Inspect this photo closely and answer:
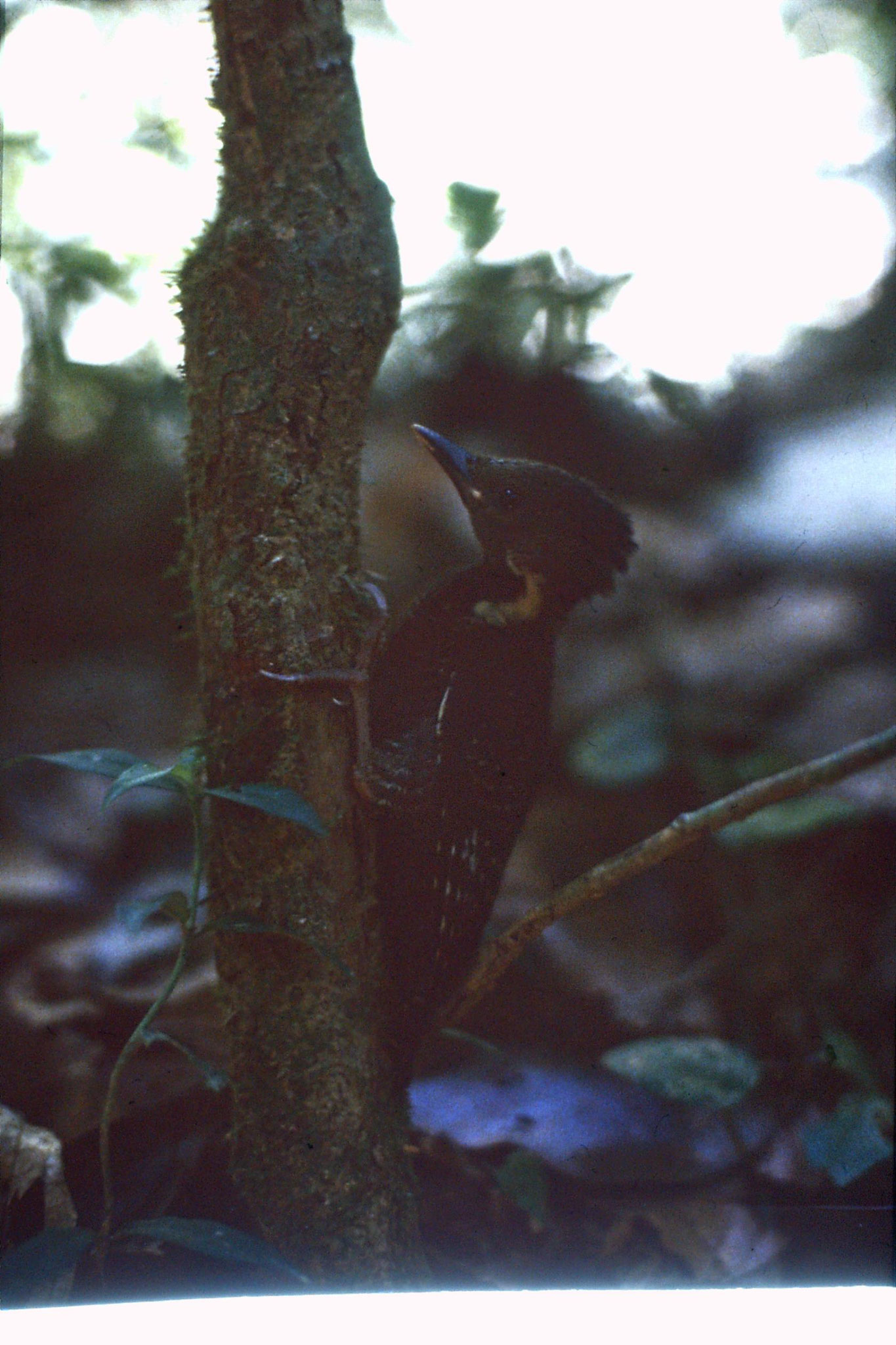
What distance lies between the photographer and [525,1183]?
4.32 feet

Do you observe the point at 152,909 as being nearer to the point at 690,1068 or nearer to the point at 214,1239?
the point at 214,1239

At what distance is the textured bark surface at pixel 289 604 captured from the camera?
1.15 meters

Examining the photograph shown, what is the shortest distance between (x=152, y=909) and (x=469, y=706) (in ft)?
1.48

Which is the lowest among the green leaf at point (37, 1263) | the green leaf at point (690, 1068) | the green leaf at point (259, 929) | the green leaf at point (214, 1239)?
the green leaf at point (37, 1263)

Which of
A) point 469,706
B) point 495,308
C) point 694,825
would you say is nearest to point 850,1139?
point 694,825

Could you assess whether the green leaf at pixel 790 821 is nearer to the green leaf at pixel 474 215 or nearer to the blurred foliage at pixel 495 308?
the blurred foliage at pixel 495 308

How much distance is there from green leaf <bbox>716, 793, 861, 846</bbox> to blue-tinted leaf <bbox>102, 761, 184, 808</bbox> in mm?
761

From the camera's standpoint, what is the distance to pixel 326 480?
1191mm

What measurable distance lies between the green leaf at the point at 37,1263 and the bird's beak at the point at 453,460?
95cm

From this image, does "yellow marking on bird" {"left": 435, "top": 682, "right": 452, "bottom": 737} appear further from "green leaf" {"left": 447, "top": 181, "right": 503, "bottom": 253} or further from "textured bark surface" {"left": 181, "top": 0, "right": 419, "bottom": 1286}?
"green leaf" {"left": 447, "top": 181, "right": 503, "bottom": 253}

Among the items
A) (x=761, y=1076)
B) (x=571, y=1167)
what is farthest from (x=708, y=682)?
(x=571, y=1167)

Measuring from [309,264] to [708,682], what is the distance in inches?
29.9

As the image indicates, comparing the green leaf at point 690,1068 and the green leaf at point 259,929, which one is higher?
the green leaf at point 259,929

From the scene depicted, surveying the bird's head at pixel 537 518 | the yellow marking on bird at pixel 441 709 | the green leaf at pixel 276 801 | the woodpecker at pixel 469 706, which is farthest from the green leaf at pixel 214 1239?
the bird's head at pixel 537 518
